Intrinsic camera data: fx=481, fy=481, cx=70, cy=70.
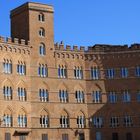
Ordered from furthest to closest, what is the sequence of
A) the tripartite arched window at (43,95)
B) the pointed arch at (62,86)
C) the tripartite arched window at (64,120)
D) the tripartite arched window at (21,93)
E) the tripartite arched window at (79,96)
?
the tripartite arched window at (79,96) < the pointed arch at (62,86) < the tripartite arched window at (64,120) < the tripartite arched window at (43,95) < the tripartite arched window at (21,93)

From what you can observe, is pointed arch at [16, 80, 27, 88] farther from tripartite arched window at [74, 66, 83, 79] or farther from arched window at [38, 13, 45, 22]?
arched window at [38, 13, 45, 22]

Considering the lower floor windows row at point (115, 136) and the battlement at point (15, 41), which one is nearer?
the battlement at point (15, 41)

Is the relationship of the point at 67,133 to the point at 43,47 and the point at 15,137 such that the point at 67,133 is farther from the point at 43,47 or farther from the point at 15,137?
the point at 43,47

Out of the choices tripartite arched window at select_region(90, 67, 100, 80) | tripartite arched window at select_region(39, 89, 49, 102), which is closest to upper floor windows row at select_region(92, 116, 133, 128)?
tripartite arched window at select_region(90, 67, 100, 80)

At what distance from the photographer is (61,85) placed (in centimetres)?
8094

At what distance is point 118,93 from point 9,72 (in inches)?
777

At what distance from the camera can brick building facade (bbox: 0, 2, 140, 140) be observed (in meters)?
76.2

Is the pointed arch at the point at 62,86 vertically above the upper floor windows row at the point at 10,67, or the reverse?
the upper floor windows row at the point at 10,67

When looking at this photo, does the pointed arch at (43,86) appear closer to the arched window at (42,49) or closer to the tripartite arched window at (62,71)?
the tripartite arched window at (62,71)

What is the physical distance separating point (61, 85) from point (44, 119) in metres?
6.67

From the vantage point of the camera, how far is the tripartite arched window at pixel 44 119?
7788 cm

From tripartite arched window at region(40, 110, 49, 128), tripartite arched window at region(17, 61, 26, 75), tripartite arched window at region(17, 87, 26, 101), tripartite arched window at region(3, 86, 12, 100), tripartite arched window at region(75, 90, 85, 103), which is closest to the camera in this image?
tripartite arched window at region(3, 86, 12, 100)

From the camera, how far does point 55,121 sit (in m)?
78.9

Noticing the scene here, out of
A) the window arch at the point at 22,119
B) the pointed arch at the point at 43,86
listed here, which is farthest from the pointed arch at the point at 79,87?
the window arch at the point at 22,119
